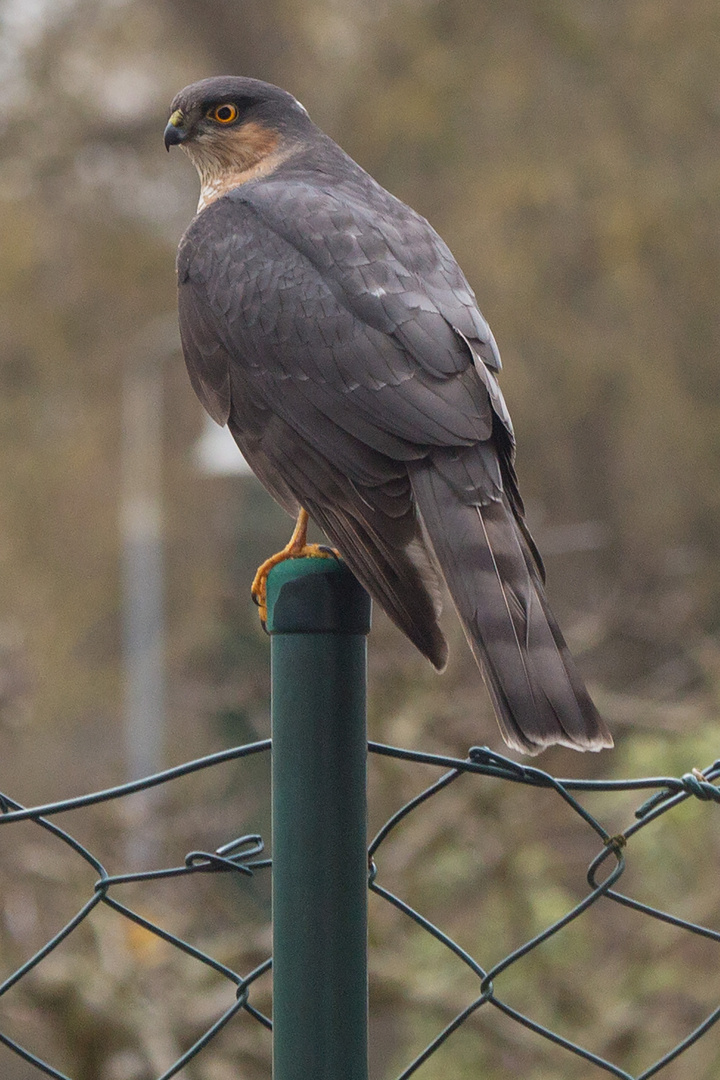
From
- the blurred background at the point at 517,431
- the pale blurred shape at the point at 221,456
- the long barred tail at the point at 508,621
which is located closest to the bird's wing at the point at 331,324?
the long barred tail at the point at 508,621

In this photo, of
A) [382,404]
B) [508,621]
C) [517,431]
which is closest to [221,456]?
[382,404]

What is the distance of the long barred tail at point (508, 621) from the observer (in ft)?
5.04

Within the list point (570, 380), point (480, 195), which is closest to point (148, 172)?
point (480, 195)

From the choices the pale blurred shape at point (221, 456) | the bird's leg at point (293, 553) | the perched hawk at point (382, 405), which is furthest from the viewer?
the pale blurred shape at point (221, 456)

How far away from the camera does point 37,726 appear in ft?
26.8

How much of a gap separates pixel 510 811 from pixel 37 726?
3931 millimetres

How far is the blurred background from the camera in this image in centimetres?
503

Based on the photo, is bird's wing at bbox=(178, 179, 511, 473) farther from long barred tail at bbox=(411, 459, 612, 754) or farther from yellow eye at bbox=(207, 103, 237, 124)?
yellow eye at bbox=(207, 103, 237, 124)

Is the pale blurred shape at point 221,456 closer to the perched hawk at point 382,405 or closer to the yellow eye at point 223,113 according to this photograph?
the yellow eye at point 223,113

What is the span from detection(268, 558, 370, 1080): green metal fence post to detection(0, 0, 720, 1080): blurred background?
11.0 ft

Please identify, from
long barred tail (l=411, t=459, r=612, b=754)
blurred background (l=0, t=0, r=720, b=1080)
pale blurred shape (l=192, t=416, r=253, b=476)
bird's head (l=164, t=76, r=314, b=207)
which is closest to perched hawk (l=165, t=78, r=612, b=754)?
long barred tail (l=411, t=459, r=612, b=754)

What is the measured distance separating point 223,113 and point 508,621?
182cm

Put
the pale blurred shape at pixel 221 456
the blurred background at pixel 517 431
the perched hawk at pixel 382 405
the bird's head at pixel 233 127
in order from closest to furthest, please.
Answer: the perched hawk at pixel 382 405
the bird's head at pixel 233 127
the blurred background at pixel 517 431
the pale blurred shape at pixel 221 456

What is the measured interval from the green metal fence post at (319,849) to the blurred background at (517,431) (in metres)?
3.35
